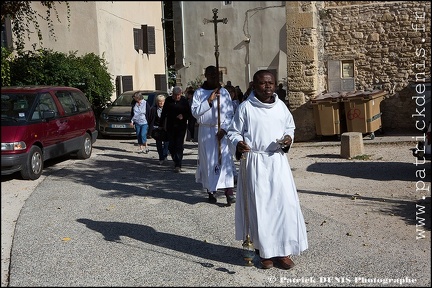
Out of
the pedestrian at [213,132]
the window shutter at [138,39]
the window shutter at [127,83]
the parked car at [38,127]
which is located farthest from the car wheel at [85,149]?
the window shutter at [127,83]

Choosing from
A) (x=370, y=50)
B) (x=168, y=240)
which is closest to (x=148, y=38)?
(x=370, y=50)

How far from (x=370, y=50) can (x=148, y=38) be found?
247 inches

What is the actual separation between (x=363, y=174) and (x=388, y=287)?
18.2 ft

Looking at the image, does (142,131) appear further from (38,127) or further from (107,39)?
(107,39)

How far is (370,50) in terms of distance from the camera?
1517 cm

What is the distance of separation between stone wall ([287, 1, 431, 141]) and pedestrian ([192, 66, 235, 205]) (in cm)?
743

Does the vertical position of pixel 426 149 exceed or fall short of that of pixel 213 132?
it falls short

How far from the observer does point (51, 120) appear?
446 inches

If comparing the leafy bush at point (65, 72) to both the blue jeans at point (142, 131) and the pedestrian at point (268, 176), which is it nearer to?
the blue jeans at point (142, 131)

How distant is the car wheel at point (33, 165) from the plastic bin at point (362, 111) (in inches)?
302

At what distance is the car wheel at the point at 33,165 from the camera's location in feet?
33.3

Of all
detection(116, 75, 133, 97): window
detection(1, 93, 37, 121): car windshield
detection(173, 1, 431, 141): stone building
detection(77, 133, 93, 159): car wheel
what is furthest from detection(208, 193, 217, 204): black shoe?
detection(116, 75, 133, 97): window

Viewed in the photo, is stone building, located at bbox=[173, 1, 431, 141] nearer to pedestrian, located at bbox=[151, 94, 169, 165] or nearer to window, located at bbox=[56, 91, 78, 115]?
pedestrian, located at bbox=[151, 94, 169, 165]

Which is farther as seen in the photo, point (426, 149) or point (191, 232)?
point (426, 149)
